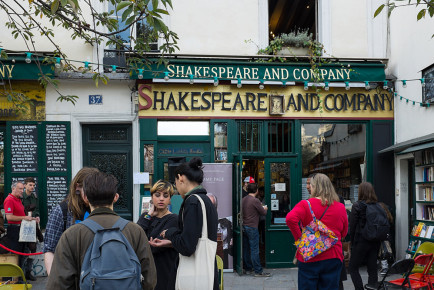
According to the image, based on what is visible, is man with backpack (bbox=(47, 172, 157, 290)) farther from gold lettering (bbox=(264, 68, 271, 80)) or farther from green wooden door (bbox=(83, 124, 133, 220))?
gold lettering (bbox=(264, 68, 271, 80))

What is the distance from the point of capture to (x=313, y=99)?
9.90 meters

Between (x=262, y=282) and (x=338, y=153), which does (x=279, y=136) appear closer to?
(x=338, y=153)

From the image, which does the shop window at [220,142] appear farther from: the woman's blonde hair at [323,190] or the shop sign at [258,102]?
the woman's blonde hair at [323,190]

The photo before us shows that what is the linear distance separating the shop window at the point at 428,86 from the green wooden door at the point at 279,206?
109 inches

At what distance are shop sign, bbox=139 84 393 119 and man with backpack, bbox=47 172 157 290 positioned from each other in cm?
661

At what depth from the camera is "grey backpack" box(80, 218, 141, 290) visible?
266 cm

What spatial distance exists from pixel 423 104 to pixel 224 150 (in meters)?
3.88

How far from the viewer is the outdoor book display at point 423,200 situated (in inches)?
324

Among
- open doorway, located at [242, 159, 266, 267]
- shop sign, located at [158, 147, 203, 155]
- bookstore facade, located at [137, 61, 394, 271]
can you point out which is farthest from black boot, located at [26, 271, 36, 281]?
open doorway, located at [242, 159, 266, 267]

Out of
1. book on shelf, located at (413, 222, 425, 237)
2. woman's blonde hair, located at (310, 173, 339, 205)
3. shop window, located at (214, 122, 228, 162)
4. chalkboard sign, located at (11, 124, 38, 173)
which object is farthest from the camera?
shop window, located at (214, 122, 228, 162)

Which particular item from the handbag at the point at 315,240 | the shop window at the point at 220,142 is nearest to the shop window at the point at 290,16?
the shop window at the point at 220,142

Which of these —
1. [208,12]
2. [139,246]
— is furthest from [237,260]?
[139,246]

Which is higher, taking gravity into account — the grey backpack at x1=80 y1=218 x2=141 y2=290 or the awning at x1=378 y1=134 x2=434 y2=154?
the awning at x1=378 y1=134 x2=434 y2=154

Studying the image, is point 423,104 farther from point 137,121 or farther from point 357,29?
point 137,121
